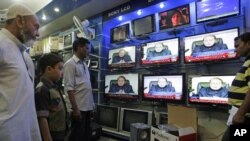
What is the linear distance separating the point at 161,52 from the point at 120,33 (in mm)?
1057

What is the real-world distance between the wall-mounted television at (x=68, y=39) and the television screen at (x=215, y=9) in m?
2.99

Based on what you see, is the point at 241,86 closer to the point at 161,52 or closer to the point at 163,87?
the point at 163,87

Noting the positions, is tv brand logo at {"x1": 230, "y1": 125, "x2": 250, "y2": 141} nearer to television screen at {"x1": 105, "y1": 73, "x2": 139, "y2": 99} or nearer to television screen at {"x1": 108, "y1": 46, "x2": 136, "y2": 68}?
television screen at {"x1": 105, "y1": 73, "x2": 139, "y2": 99}

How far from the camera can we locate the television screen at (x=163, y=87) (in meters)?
3.18

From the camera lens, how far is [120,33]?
4.16 meters

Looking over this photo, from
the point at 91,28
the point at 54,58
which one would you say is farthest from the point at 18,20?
the point at 91,28

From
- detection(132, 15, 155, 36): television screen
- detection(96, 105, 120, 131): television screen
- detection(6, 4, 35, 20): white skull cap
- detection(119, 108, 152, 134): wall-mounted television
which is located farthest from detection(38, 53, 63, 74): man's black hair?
detection(96, 105, 120, 131): television screen

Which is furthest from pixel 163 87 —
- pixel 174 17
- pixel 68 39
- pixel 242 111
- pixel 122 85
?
pixel 68 39

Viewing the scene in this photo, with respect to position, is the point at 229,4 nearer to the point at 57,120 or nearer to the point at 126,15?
the point at 126,15

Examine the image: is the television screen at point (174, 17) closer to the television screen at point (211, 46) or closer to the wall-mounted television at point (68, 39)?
the television screen at point (211, 46)

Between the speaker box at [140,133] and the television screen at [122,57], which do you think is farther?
the television screen at [122,57]

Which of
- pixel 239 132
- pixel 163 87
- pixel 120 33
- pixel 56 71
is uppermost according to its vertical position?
pixel 120 33

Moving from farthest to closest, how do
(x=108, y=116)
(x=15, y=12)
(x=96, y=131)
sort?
1. (x=108, y=116)
2. (x=96, y=131)
3. (x=15, y=12)

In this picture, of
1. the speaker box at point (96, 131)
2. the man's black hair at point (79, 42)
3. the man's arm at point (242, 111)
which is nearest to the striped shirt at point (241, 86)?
the man's arm at point (242, 111)
